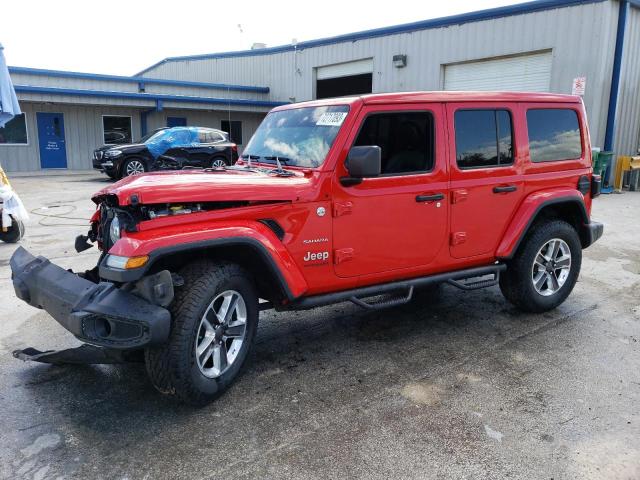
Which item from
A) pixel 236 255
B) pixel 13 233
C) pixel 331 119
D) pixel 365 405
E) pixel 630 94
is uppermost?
pixel 630 94

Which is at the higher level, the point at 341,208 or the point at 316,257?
the point at 341,208

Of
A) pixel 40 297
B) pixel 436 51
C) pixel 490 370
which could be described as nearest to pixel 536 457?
pixel 490 370

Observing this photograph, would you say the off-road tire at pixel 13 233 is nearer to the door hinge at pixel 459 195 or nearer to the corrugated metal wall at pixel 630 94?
the door hinge at pixel 459 195

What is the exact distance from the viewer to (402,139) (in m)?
4.12

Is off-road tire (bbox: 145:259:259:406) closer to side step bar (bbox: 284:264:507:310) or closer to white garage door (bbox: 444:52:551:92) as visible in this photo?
side step bar (bbox: 284:264:507:310)

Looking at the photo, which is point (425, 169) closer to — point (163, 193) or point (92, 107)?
point (163, 193)

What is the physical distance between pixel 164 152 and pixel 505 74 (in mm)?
10742

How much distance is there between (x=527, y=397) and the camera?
352 cm

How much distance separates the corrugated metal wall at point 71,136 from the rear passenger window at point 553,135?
2063 centimetres


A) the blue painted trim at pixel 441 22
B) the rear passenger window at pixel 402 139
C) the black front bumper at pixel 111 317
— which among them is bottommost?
the black front bumper at pixel 111 317

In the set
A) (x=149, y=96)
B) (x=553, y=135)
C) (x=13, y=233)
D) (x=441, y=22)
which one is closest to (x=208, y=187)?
(x=553, y=135)

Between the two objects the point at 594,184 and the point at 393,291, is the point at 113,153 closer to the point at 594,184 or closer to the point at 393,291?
the point at 393,291

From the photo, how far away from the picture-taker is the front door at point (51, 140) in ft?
68.5

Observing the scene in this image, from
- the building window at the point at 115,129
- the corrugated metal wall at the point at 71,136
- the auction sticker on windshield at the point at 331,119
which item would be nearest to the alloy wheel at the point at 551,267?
the auction sticker on windshield at the point at 331,119
